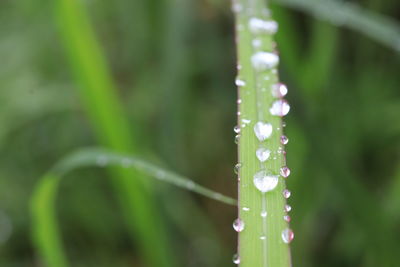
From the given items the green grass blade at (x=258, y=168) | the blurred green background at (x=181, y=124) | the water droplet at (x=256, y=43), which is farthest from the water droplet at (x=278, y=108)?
the blurred green background at (x=181, y=124)

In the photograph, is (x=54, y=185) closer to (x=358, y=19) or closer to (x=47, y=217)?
(x=47, y=217)

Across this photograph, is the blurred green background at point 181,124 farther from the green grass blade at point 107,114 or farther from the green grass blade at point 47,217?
the green grass blade at point 47,217

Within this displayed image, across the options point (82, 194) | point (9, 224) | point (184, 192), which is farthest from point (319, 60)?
point (9, 224)

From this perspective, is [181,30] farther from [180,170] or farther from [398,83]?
[398,83]

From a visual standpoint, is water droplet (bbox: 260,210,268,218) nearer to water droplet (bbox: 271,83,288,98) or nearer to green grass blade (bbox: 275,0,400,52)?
water droplet (bbox: 271,83,288,98)

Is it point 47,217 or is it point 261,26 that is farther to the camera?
point 47,217

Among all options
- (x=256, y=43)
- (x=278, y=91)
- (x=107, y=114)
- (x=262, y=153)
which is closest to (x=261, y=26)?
(x=256, y=43)

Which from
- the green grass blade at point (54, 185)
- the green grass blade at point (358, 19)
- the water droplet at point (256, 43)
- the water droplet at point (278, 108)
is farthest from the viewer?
the green grass blade at point (358, 19)
